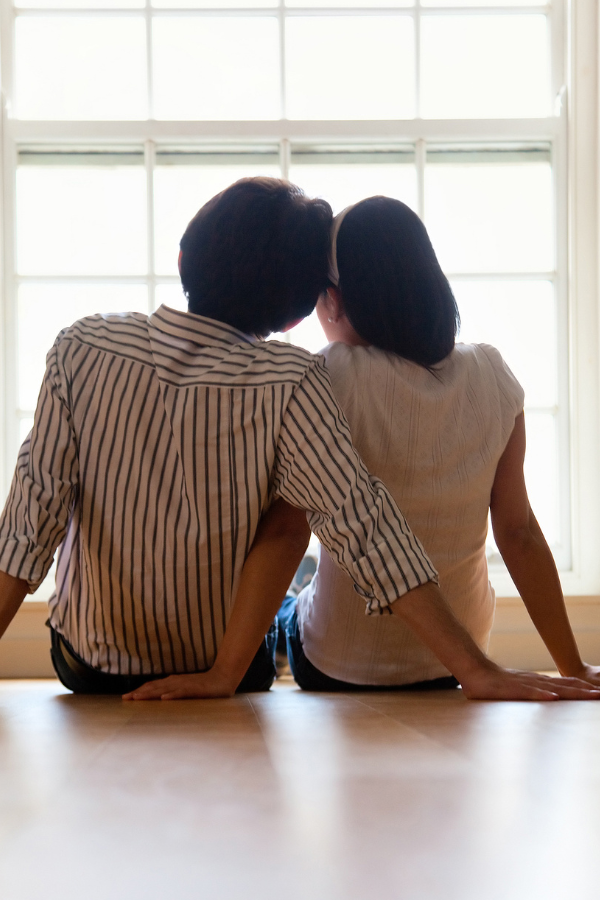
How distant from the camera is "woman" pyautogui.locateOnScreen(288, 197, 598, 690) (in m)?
1.43

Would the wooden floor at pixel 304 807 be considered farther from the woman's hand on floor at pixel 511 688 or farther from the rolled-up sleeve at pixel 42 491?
the rolled-up sleeve at pixel 42 491

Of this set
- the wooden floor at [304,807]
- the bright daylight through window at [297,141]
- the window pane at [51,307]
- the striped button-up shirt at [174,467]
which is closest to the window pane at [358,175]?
the bright daylight through window at [297,141]

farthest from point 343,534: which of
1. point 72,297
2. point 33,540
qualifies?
point 72,297

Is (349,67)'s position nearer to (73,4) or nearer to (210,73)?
(210,73)

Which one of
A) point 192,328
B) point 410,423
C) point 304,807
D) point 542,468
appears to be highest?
point 192,328

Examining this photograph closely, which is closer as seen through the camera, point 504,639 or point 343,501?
point 343,501

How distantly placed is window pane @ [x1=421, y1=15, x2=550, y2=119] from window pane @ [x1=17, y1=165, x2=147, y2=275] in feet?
3.26

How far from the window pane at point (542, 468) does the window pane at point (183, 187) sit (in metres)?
1.15

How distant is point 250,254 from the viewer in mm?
1347

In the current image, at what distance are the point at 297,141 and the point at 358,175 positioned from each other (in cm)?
22

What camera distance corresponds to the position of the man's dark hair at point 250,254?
4.43ft

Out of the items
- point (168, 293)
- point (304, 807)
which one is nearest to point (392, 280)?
point (304, 807)

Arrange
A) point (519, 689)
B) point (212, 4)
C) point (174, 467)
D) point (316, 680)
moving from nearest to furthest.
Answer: point (519, 689) < point (174, 467) < point (316, 680) < point (212, 4)

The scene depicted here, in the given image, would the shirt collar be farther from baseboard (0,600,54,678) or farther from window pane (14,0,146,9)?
window pane (14,0,146,9)
